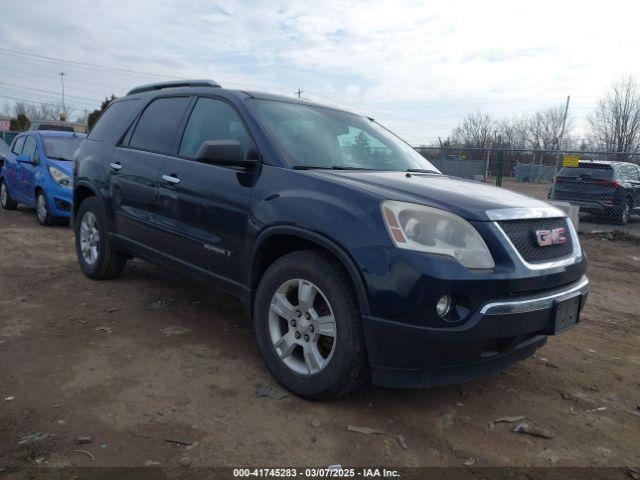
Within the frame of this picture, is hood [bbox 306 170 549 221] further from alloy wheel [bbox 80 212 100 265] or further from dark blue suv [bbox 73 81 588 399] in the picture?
alloy wheel [bbox 80 212 100 265]

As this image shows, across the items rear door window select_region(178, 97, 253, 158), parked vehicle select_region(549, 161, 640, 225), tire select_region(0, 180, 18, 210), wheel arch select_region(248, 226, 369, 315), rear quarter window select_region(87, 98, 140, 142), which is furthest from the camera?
parked vehicle select_region(549, 161, 640, 225)

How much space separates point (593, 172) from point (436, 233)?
37.8 feet

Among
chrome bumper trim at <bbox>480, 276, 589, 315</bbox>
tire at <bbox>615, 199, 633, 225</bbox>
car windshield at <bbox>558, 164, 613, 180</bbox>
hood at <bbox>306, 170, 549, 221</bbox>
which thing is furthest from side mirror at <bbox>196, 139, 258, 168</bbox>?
tire at <bbox>615, 199, 633, 225</bbox>

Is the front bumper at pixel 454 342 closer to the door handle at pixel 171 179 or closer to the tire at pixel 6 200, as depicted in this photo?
the door handle at pixel 171 179

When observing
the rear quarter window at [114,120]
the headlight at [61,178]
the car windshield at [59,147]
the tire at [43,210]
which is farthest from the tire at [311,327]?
the car windshield at [59,147]

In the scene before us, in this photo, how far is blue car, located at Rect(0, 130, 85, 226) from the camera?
28.3 ft

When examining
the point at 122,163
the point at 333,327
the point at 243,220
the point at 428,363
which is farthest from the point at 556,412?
the point at 122,163

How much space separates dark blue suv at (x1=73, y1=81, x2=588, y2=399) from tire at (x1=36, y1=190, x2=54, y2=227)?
17.6 feet

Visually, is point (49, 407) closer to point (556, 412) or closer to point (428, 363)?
point (428, 363)

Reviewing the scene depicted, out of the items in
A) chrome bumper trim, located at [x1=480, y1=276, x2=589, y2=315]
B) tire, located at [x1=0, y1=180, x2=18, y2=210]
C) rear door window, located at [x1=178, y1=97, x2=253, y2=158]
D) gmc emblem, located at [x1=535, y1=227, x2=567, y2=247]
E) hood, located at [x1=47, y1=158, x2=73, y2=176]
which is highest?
rear door window, located at [x1=178, y1=97, x2=253, y2=158]

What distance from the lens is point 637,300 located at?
5914 millimetres

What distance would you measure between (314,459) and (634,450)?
173 cm

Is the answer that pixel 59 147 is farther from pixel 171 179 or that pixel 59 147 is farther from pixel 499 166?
pixel 499 166

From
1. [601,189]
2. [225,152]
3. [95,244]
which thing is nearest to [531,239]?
[225,152]
